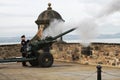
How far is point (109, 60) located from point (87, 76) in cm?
362

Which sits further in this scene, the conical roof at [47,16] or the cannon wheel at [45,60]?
the conical roof at [47,16]

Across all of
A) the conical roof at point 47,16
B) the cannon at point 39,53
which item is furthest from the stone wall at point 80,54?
the cannon at point 39,53

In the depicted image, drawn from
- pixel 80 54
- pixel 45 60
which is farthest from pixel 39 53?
pixel 80 54

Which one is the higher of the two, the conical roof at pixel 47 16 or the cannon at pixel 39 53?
the conical roof at pixel 47 16

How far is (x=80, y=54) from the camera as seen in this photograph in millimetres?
18266

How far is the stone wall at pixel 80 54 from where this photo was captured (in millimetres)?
16250

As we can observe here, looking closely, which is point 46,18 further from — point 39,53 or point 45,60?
point 45,60

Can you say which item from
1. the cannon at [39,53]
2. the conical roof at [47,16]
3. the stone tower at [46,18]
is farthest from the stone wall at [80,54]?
the cannon at [39,53]

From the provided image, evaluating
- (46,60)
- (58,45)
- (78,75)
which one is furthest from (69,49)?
(78,75)

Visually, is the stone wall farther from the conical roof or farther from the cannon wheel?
the cannon wheel

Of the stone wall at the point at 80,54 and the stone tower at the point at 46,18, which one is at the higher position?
the stone tower at the point at 46,18

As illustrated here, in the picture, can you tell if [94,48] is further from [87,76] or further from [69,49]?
[87,76]

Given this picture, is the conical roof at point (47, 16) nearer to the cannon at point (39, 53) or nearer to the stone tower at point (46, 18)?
the stone tower at point (46, 18)

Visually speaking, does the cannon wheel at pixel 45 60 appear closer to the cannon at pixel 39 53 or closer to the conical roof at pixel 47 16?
the cannon at pixel 39 53
